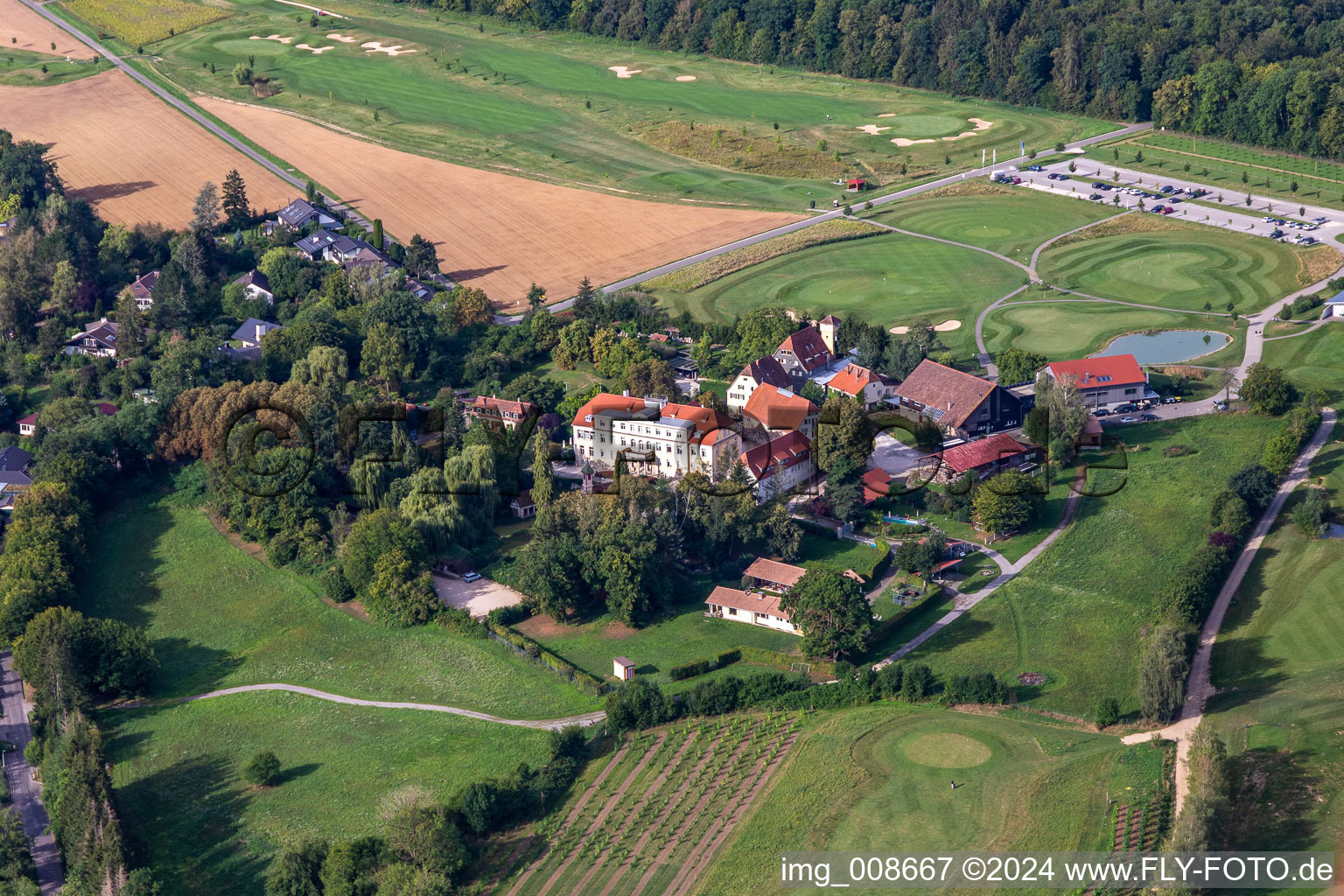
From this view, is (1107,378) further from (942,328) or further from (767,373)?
(767,373)

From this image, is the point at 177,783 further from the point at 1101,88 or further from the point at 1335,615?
the point at 1101,88

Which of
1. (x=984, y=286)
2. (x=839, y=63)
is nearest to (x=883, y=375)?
(x=984, y=286)

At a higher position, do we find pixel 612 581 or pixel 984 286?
pixel 984 286

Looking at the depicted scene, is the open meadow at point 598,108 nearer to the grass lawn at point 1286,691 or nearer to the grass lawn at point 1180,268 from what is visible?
the grass lawn at point 1180,268

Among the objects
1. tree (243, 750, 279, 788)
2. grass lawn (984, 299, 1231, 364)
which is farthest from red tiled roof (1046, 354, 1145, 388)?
tree (243, 750, 279, 788)

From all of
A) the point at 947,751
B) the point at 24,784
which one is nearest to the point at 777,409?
the point at 947,751

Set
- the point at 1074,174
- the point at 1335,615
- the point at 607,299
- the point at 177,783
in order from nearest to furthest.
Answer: the point at 177,783 → the point at 1335,615 → the point at 607,299 → the point at 1074,174

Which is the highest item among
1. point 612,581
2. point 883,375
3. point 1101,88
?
point 1101,88

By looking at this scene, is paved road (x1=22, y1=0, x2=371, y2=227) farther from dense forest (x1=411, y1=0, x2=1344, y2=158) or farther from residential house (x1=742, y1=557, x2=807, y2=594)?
residential house (x1=742, y1=557, x2=807, y2=594)
